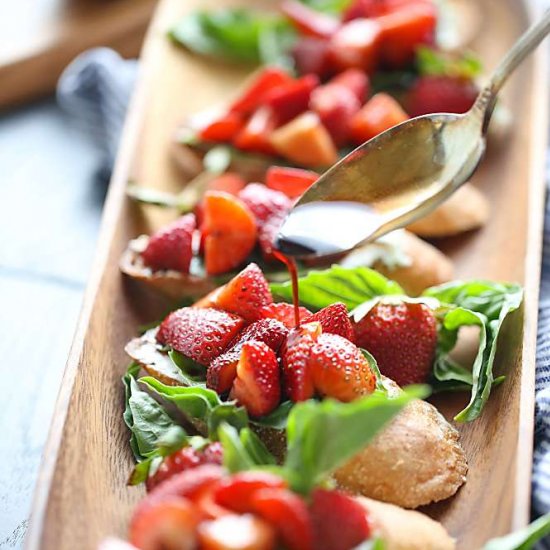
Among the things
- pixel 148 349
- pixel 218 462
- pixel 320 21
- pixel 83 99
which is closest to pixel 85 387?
pixel 148 349

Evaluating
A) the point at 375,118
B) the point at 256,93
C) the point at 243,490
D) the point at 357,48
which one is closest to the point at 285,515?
the point at 243,490

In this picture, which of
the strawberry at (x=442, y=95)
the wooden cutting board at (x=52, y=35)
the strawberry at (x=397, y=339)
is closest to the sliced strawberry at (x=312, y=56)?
the strawberry at (x=442, y=95)

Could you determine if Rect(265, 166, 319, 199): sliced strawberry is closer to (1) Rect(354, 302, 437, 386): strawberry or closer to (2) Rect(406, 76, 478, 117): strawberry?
(1) Rect(354, 302, 437, 386): strawberry

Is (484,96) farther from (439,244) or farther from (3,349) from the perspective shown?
(3,349)

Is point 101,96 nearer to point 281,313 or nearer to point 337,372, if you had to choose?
point 281,313

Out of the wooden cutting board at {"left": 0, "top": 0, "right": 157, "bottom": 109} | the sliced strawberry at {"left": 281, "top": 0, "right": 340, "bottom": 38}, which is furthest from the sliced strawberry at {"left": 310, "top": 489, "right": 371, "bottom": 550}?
the wooden cutting board at {"left": 0, "top": 0, "right": 157, "bottom": 109}
